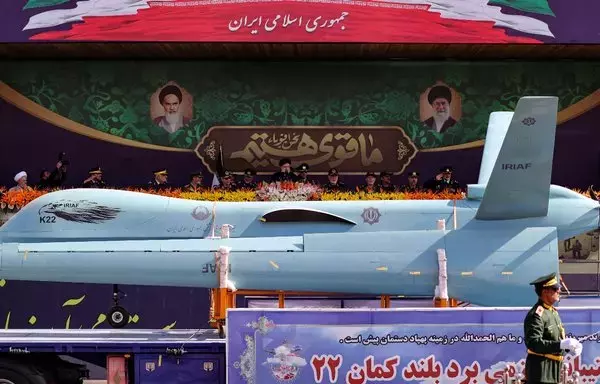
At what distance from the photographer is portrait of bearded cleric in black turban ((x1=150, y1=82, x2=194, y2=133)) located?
85.2ft

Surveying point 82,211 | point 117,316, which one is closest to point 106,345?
point 117,316

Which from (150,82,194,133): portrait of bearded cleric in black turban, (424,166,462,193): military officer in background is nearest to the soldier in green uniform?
(424,166,462,193): military officer in background

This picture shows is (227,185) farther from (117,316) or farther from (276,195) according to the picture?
(117,316)

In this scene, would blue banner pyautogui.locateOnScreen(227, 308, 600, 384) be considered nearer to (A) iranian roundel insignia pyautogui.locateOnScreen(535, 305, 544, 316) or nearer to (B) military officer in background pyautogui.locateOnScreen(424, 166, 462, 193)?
(A) iranian roundel insignia pyautogui.locateOnScreen(535, 305, 544, 316)

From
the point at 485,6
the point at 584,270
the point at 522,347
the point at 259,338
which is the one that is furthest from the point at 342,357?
the point at 485,6

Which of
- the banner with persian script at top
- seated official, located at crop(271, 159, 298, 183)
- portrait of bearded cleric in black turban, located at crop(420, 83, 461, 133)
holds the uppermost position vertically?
the banner with persian script at top

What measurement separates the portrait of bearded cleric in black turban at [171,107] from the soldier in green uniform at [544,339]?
16795mm

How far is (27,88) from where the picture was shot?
85.2 feet

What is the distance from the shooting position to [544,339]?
417 inches

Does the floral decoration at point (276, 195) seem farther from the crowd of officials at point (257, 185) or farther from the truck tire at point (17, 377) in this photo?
the truck tire at point (17, 377)

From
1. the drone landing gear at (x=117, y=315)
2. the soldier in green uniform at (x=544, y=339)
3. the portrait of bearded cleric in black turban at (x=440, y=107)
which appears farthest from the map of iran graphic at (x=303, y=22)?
the soldier in green uniform at (x=544, y=339)

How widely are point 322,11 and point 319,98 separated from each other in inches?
170

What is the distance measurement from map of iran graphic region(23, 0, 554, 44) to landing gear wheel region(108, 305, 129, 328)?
863 cm

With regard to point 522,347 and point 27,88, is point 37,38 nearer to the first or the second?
point 27,88
